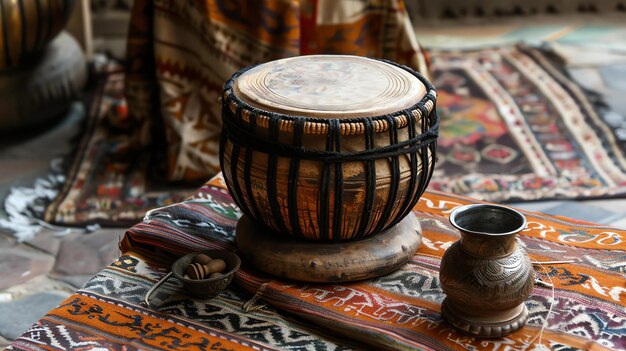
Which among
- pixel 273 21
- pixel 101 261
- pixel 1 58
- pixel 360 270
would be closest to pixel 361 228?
pixel 360 270

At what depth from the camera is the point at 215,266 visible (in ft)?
5.12

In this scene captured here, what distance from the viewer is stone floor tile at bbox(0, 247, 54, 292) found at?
2260mm

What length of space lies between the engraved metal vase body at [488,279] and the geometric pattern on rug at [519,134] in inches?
46.5

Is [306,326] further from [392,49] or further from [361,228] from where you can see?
[392,49]

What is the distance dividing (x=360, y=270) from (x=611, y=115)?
194 cm

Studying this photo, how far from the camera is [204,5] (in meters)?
2.60

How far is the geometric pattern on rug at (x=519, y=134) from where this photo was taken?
2691mm

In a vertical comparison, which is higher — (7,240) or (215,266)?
(215,266)

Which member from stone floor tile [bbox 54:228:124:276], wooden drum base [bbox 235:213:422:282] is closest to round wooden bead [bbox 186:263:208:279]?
wooden drum base [bbox 235:213:422:282]

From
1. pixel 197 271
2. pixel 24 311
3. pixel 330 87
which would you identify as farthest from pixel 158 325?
pixel 24 311

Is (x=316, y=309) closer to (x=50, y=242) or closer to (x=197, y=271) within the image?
(x=197, y=271)

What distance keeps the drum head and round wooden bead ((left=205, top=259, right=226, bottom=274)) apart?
314mm

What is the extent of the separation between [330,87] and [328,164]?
187 millimetres

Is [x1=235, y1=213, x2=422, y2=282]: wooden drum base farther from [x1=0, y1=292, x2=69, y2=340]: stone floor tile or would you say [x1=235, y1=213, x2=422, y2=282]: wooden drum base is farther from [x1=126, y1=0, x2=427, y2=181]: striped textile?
[x1=126, y1=0, x2=427, y2=181]: striped textile
